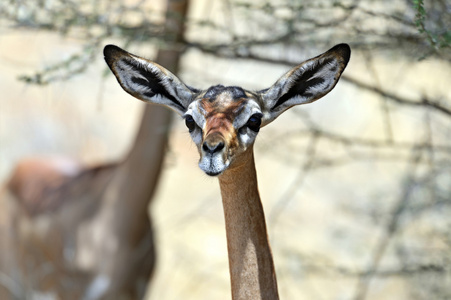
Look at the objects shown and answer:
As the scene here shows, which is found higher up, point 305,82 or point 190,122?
point 305,82

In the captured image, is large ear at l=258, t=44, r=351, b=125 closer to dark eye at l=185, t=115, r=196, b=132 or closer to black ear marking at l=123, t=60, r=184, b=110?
dark eye at l=185, t=115, r=196, b=132

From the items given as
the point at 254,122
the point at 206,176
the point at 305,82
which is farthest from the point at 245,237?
the point at 305,82

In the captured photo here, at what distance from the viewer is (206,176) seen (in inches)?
126

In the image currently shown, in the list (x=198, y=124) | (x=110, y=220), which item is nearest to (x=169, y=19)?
(x=110, y=220)

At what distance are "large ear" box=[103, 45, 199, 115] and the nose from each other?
1.94 ft

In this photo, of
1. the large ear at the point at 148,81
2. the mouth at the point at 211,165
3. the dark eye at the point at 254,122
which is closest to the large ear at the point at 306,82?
the dark eye at the point at 254,122

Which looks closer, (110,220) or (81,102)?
(110,220)

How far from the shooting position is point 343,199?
1012 centimetres

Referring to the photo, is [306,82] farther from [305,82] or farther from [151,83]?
[151,83]

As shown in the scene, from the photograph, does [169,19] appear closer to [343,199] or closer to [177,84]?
[177,84]

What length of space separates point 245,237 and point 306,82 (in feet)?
2.34

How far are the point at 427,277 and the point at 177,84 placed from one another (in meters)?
3.82

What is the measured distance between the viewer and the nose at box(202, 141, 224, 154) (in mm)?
2814

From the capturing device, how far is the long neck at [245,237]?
3.25 meters
